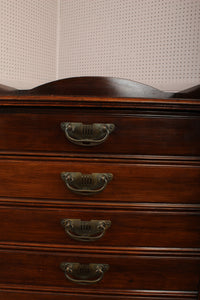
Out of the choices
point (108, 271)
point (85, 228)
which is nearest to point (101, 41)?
point (85, 228)

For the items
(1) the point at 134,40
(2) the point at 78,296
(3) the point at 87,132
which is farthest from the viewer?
(1) the point at 134,40

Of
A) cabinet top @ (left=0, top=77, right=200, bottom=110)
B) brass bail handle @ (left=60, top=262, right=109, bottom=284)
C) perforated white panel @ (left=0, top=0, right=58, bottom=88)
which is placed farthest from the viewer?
perforated white panel @ (left=0, top=0, right=58, bottom=88)

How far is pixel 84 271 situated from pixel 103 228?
0.17 m

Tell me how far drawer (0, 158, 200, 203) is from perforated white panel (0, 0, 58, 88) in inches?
23.9

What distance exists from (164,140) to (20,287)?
72 cm

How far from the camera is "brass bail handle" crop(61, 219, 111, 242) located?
82 centimetres

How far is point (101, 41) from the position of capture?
4.42ft

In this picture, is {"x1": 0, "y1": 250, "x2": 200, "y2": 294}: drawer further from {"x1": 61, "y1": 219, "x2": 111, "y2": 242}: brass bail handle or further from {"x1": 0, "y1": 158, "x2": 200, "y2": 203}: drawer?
{"x1": 0, "y1": 158, "x2": 200, "y2": 203}: drawer

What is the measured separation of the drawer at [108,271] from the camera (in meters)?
0.84

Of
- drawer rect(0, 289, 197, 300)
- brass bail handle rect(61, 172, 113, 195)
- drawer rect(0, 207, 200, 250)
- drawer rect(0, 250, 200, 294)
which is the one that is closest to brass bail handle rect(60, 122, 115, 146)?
brass bail handle rect(61, 172, 113, 195)

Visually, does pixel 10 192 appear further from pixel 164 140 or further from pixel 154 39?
pixel 154 39

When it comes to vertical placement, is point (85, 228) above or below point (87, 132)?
below

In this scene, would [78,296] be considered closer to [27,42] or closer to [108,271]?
[108,271]

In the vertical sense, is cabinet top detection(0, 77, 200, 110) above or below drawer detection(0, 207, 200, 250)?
above
